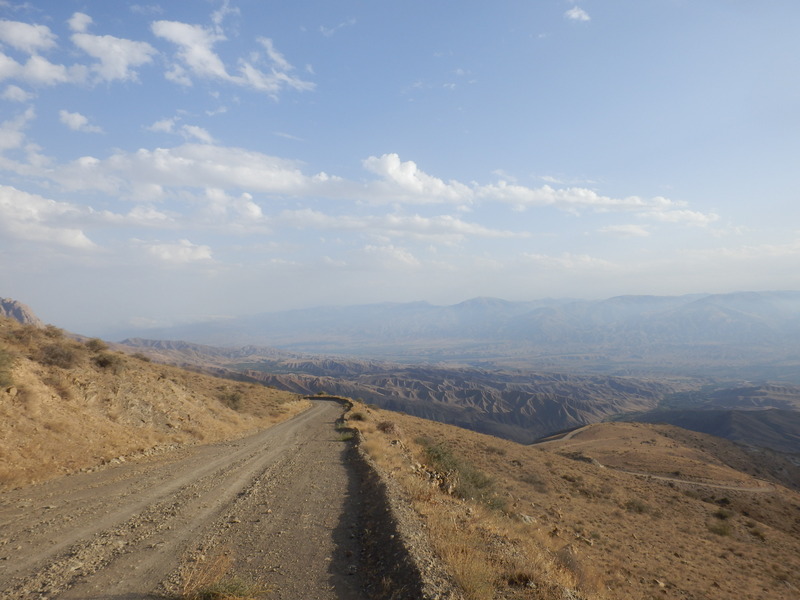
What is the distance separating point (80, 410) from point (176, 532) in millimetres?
12512

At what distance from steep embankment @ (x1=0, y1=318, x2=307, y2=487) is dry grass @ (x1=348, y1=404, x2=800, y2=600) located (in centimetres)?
988

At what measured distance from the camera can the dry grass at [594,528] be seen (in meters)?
8.41

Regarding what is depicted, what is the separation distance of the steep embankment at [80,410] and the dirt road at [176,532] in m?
1.73

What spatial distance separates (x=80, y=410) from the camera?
17.2 metres

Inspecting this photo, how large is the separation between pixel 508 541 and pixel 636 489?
2467 cm

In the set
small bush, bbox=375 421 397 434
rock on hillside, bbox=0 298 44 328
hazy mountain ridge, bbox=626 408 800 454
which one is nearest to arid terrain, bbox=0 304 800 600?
small bush, bbox=375 421 397 434

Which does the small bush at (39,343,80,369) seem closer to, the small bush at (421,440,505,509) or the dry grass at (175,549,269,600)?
the dry grass at (175,549,269,600)

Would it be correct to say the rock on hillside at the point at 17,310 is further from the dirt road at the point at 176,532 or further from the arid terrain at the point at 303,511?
the dirt road at the point at 176,532

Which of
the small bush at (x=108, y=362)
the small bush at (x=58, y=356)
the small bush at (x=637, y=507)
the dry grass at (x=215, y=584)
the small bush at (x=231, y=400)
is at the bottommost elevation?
the small bush at (x=637, y=507)

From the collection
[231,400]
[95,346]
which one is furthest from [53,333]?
[231,400]

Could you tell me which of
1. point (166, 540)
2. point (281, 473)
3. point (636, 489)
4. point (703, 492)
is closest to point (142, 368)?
point (281, 473)

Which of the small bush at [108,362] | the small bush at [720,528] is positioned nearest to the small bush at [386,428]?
the small bush at [108,362]

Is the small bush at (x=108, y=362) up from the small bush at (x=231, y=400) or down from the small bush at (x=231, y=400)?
up

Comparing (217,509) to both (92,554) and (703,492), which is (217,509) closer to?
(92,554)
